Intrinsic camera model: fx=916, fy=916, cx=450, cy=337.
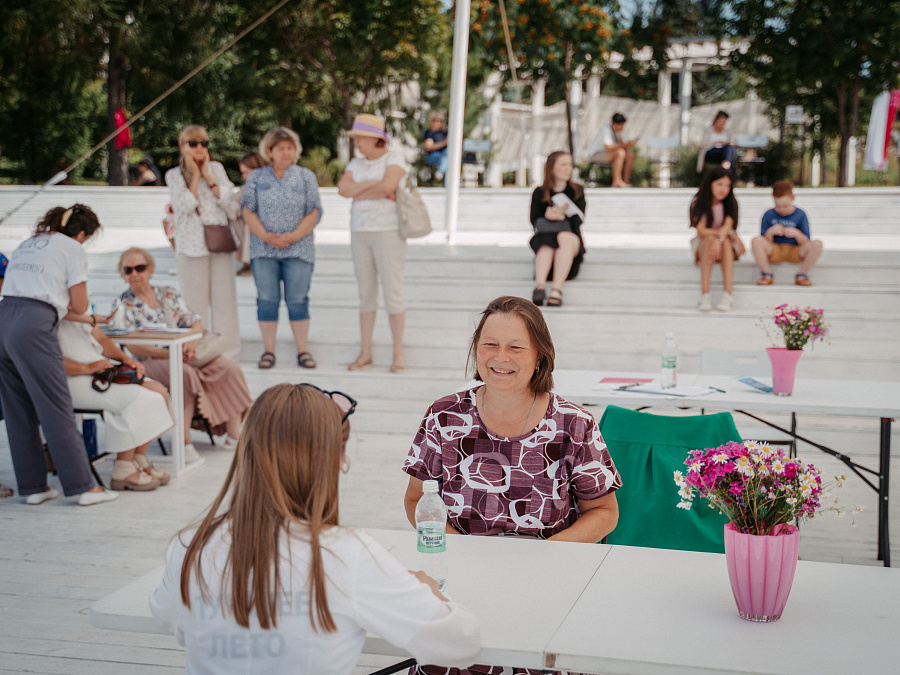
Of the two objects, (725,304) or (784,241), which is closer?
(725,304)

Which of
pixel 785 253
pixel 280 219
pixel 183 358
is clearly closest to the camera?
pixel 183 358

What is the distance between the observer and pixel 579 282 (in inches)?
306

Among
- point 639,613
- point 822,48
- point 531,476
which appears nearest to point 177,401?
point 531,476

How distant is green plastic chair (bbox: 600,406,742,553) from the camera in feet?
10.0

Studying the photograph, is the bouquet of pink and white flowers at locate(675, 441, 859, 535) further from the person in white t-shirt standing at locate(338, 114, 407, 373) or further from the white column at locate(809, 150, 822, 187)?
the white column at locate(809, 150, 822, 187)

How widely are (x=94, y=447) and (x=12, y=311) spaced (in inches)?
46.8

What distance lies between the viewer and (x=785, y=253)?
7.59 m

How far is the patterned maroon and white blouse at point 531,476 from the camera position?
7.83 feet

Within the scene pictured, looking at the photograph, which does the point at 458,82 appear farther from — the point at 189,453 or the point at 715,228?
the point at 189,453

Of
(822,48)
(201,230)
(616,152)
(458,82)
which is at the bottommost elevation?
(201,230)

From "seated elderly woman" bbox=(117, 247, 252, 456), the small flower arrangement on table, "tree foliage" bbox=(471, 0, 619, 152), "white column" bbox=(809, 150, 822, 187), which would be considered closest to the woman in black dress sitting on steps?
"seated elderly woman" bbox=(117, 247, 252, 456)

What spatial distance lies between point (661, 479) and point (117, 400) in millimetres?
3076

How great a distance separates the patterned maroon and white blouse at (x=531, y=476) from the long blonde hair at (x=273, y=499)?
891 mm

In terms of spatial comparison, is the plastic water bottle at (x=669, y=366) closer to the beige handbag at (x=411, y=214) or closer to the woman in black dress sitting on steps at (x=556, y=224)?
the beige handbag at (x=411, y=214)
